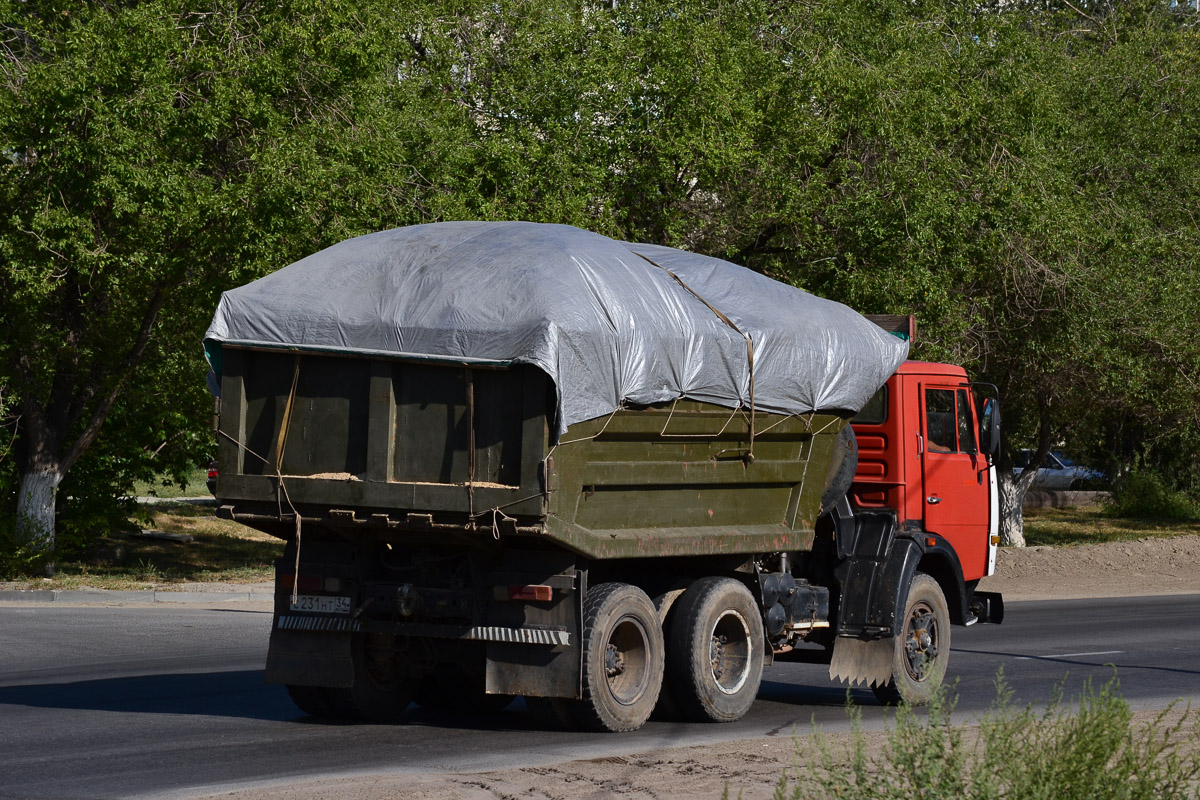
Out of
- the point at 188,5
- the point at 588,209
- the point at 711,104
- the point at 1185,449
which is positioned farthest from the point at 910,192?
the point at 1185,449

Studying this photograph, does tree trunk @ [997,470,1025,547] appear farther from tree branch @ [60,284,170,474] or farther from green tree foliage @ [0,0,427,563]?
tree branch @ [60,284,170,474]

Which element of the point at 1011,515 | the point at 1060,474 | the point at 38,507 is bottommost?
the point at 1011,515

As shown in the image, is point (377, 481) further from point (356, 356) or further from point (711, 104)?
point (711, 104)

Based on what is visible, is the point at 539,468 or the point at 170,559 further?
the point at 170,559

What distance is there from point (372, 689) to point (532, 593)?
1.69 metres

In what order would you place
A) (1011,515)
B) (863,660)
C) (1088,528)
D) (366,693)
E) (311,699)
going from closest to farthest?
1. (366,693)
2. (311,699)
3. (863,660)
4. (1011,515)
5. (1088,528)

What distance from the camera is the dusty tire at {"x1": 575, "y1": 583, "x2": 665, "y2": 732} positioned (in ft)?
28.9

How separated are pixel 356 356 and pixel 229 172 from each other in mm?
11767

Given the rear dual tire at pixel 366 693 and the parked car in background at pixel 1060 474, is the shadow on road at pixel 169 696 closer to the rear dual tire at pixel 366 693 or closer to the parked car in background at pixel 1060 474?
the rear dual tire at pixel 366 693

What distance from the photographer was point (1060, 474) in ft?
191

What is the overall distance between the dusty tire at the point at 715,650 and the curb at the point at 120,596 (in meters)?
10.9

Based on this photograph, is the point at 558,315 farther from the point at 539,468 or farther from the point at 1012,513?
the point at 1012,513

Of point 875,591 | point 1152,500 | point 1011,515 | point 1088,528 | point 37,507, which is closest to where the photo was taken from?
point 875,591

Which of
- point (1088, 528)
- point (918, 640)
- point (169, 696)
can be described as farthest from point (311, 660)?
point (1088, 528)
